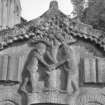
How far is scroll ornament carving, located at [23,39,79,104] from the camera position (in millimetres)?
11125

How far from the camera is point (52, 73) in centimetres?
1141

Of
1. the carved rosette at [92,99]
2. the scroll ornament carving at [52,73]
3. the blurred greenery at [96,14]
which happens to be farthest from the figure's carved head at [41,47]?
the blurred greenery at [96,14]

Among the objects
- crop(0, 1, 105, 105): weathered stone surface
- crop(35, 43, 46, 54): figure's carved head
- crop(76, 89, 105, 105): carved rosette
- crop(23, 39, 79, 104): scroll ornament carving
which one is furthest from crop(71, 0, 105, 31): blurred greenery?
crop(76, 89, 105, 105): carved rosette

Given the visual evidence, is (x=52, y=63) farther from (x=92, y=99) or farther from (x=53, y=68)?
(x=92, y=99)

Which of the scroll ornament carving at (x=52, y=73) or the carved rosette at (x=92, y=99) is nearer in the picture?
the scroll ornament carving at (x=52, y=73)

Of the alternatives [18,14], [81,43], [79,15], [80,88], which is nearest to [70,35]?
[81,43]

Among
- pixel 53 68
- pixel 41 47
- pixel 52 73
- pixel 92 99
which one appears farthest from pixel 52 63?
pixel 92 99

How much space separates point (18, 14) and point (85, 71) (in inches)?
1103

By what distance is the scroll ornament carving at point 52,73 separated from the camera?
1112cm

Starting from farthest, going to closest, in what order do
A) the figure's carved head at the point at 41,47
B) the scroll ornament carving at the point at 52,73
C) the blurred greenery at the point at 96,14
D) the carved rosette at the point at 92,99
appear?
the blurred greenery at the point at 96,14 < the figure's carved head at the point at 41,47 < the carved rosette at the point at 92,99 < the scroll ornament carving at the point at 52,73

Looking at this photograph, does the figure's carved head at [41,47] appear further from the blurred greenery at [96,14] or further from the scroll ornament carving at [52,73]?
the blurred greenery at [96,14]

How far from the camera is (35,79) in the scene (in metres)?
11.4

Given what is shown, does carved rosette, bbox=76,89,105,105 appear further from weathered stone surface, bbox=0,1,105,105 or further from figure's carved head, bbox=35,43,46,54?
figure's carved head, bbox=35,43,46,54

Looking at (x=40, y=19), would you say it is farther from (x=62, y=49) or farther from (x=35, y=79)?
(x=35, y=79)
